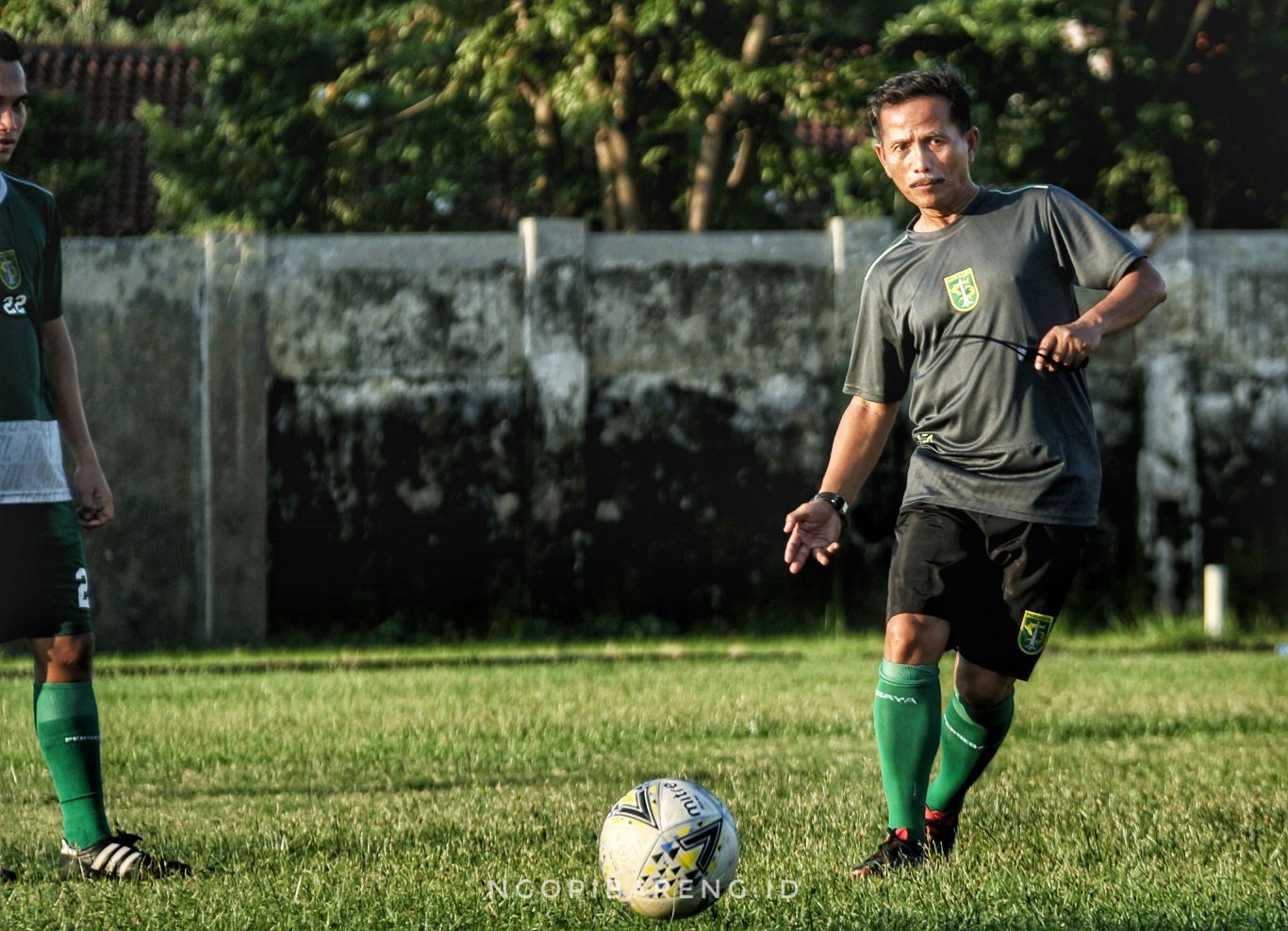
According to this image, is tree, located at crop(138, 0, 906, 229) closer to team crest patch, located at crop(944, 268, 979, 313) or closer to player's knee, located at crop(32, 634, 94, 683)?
team crest patch, located at crop(944, 268, 979, 313)

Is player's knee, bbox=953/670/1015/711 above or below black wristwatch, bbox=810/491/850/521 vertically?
below

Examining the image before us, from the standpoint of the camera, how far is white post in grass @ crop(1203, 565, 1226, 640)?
43.8 ft

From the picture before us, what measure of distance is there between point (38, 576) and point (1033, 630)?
9.02 feet

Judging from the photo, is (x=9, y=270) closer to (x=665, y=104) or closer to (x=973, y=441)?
(x=973, y=441)

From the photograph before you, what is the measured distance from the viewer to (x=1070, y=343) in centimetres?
459

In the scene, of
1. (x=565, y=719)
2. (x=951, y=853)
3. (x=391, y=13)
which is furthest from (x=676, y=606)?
(x=951, y=853)

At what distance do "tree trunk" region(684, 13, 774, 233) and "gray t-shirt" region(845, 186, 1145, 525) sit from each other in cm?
1105

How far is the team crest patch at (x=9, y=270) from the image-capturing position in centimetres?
510

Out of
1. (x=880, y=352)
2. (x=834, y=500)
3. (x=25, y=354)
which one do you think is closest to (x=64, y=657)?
(x=25, y=354)

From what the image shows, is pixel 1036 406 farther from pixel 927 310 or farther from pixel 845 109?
pixel 845 109

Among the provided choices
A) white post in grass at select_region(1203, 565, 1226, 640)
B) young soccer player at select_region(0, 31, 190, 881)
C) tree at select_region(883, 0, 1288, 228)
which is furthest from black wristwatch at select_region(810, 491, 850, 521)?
tree at select_region(883, 0, 1288, 228)

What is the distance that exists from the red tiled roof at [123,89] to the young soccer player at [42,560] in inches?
751

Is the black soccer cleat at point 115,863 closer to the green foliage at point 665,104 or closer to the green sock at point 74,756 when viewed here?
the green sock at point 74,756

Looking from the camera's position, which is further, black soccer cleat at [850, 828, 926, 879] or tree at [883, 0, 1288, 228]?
tree at [883, 0, 1288, 228]
